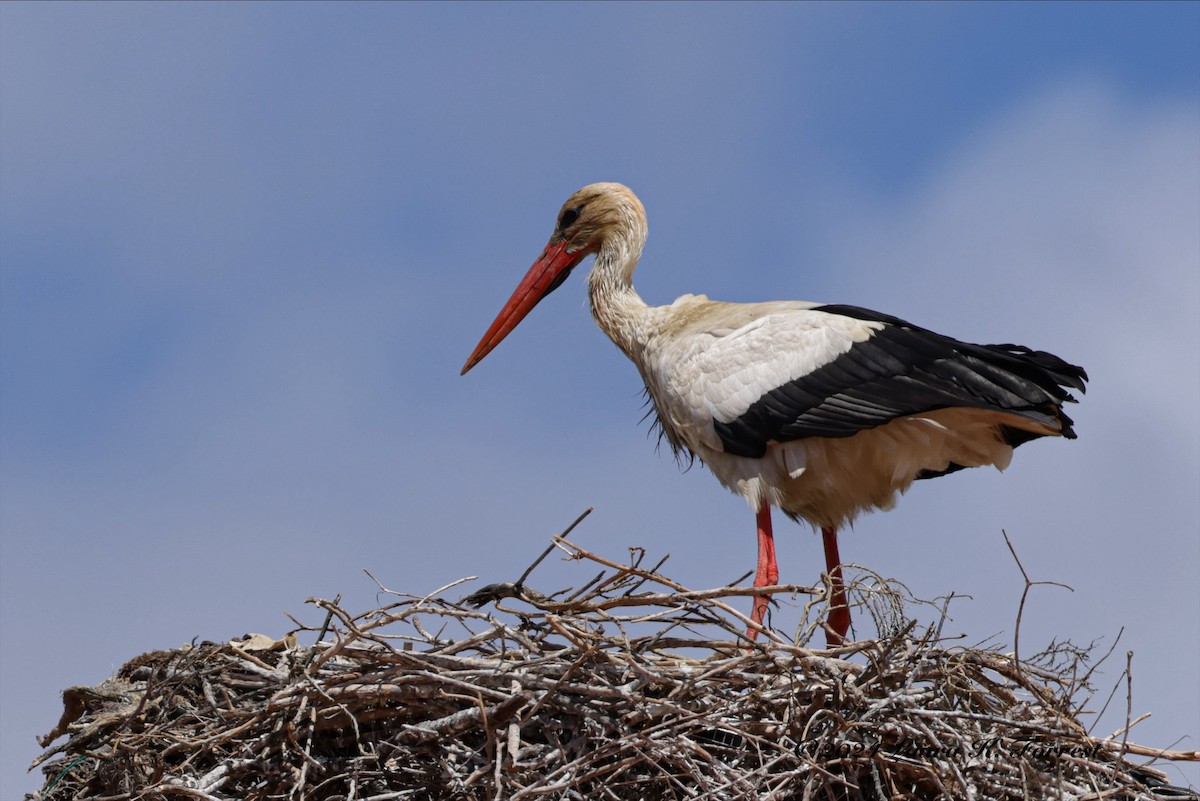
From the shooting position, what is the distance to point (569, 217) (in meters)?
6.83

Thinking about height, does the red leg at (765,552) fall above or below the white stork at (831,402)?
below

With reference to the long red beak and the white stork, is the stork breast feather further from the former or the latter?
the long red beak

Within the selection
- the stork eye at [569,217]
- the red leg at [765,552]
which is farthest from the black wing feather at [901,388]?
the stork eye at [569,217]

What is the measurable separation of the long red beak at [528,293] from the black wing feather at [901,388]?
1.48 metres

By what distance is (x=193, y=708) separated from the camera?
4527 millimetres

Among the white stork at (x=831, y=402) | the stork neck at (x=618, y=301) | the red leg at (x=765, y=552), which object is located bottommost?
the red leg at (x=765, y=552)

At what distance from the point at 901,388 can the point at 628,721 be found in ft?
6.24

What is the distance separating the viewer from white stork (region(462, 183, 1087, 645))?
17.9ft

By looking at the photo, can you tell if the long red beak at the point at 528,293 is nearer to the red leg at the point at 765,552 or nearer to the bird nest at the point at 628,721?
the red leg at the point at 765,552

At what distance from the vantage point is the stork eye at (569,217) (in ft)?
22.3

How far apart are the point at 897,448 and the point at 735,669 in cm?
178

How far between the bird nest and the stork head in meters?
2.49

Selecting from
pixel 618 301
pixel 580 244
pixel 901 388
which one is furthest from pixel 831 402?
pixel 580 244

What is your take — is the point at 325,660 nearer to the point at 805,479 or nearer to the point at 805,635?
the point at 805,635
